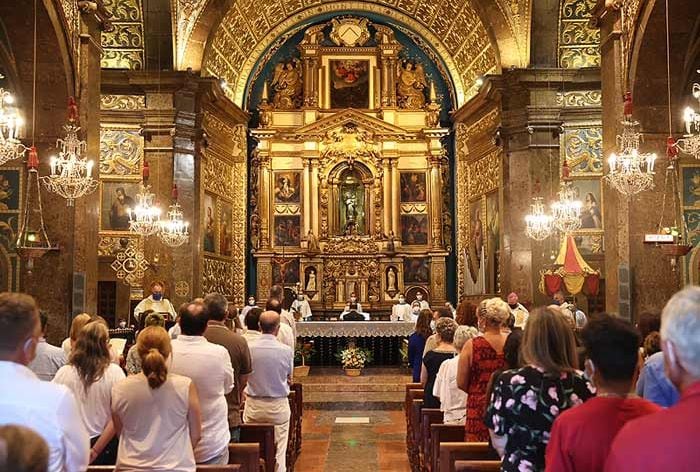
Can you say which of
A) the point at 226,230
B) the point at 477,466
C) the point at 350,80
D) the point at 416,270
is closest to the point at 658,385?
the point at 477,466

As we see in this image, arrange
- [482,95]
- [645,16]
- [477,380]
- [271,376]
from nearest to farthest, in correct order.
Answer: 1. [477,380]
2. [271,376]
3. [645,16]
4. [482,95]

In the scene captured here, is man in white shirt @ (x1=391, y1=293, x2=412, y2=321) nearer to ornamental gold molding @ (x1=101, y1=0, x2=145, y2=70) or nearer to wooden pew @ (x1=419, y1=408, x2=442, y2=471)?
ornamental gold molding @ (x1=101, y1=0, x2=145, y2=70)

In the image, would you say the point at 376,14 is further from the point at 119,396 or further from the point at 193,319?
the point at 119,396

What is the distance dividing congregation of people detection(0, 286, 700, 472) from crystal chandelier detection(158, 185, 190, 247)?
8924 mm

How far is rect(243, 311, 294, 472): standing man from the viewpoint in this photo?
6.90 meters

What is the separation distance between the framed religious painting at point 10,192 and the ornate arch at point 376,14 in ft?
22.7

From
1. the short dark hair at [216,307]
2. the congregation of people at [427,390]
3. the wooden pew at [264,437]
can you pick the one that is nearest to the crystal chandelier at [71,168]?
the congregation of people at [427,390]

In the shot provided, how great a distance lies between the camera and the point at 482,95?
19.4 meters

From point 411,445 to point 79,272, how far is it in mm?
5617

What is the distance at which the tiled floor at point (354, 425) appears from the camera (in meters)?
9.05

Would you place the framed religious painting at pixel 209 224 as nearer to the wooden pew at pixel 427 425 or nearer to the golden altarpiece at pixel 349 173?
the golden altarpiece at pixel 349 173

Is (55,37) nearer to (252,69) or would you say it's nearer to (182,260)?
(182,260)

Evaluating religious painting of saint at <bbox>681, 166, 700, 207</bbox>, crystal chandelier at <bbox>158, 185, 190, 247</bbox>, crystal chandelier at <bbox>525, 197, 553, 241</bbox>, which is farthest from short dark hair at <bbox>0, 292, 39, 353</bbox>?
crystal chandelier at <bbox>525, 197, 553, 241</bbox>

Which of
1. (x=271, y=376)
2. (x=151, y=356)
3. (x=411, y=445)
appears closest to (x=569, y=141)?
(x=411, y=445)
